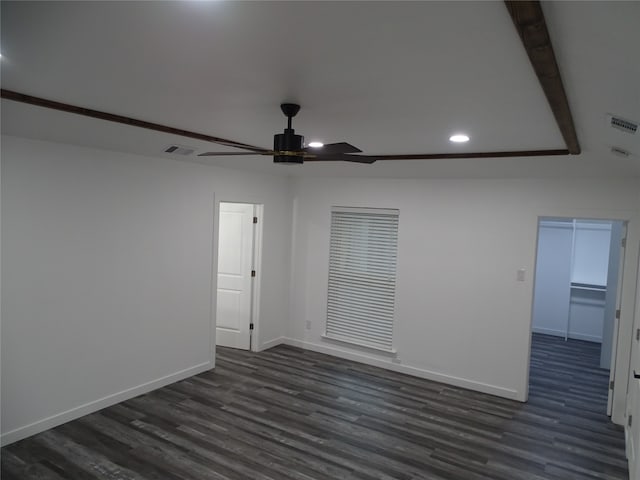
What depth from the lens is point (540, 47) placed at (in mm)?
1342

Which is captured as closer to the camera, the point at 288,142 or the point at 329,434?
the point at 288,142

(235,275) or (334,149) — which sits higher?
A: (334,149)

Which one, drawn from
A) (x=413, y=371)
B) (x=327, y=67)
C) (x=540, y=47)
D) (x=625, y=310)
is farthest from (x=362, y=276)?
(x=540, y=47)

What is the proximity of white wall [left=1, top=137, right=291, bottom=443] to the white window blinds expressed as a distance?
5.17 feet

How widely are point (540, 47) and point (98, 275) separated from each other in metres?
4.03

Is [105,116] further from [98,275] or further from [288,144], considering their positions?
[98,275]

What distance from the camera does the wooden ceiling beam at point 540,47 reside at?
1.13 meters

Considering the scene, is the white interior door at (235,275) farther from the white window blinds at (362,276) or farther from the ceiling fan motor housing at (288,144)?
the ceiling fan motor housing at (288,144)

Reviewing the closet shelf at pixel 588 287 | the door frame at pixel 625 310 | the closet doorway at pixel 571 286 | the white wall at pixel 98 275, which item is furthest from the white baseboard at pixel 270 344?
the closet shelf at pixel 588 287

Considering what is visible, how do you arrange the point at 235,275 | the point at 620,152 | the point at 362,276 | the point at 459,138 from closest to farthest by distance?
the point at 620,152 → the point at 459,138 → the point at 362,276 → the point at 235,275

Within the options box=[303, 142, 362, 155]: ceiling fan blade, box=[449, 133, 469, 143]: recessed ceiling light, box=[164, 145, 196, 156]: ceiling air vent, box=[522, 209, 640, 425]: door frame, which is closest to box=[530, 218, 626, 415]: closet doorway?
box=[522, 209, 640, 425]: door frame

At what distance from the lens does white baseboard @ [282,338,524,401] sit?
16.2 feet

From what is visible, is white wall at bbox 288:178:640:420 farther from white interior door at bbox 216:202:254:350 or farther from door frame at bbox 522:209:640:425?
white interior door at bbox 216:202:254:350

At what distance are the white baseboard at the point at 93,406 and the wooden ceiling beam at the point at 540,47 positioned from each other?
4.38m
